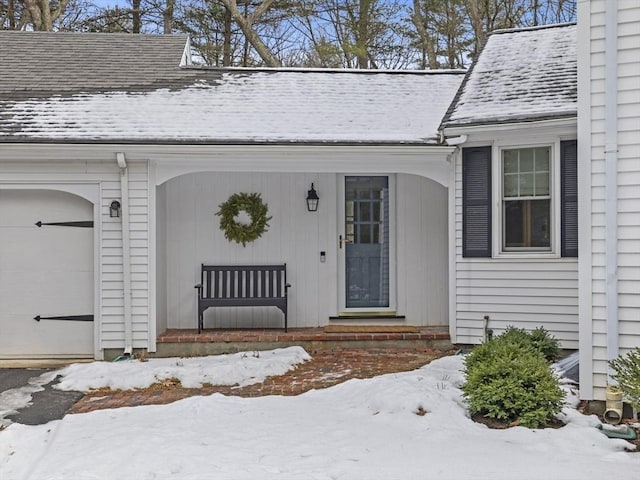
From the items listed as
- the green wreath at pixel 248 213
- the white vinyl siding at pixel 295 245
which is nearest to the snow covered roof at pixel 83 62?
the white vinyl siding at pixel 295 245

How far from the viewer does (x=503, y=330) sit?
7.16 metres

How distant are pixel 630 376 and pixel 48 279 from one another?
6.39 metres

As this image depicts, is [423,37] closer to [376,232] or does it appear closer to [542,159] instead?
[376,232]

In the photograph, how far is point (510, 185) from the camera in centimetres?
712

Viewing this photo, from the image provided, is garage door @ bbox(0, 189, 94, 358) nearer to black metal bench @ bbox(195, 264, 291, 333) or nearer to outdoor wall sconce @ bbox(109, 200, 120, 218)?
outdoor wall sconce @ bbox(109, 200, 120, 218)

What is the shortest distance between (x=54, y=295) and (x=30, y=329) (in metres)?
0.50

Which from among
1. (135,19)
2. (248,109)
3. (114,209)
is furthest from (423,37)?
(114,209)

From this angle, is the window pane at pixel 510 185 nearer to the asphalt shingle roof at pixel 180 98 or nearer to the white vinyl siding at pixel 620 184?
the asphalt shingle roof at pixel 180 98

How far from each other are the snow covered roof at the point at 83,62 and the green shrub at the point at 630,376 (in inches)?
259

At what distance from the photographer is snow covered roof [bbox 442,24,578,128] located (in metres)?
6.68

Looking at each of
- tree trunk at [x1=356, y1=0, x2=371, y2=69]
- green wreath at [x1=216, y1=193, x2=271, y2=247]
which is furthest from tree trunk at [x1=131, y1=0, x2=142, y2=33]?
green wreath at [x1=216, y1=193, x2=271, y2=247]

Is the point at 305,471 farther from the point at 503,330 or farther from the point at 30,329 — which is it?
the point at 30,329

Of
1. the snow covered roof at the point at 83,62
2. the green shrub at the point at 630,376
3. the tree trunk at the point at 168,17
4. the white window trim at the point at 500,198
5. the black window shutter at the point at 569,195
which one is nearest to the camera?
the green shrub at the point at 630,376

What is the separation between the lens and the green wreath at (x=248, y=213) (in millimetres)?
8352
